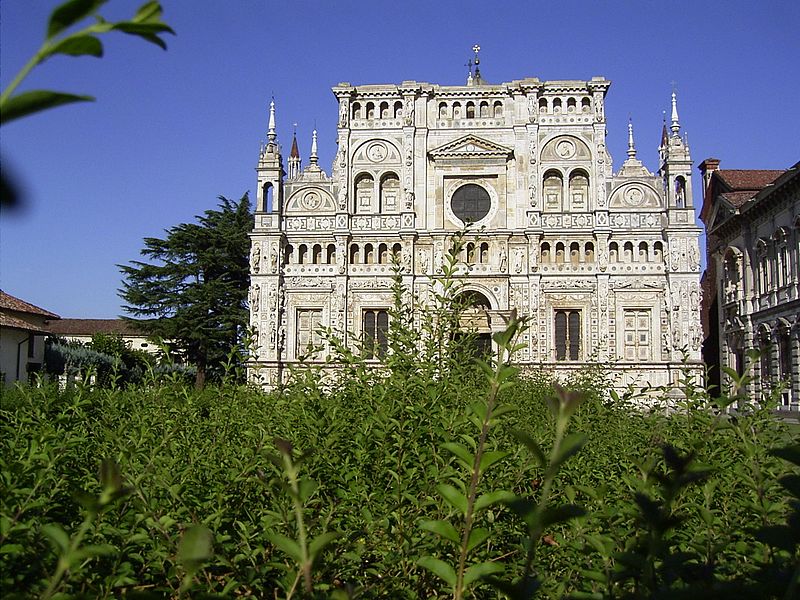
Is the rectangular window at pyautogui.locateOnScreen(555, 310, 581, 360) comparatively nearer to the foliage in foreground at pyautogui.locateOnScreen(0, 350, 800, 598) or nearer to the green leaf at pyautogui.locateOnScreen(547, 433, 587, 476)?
the foliage in foreground at pyautogui.locateOnScreen(0, 350, 800, 598)

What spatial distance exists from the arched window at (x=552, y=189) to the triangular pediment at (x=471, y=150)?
2047mm

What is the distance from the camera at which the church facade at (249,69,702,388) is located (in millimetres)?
30062

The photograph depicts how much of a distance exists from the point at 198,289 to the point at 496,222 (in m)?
17.1

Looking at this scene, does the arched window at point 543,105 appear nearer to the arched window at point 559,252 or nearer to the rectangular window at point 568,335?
the arched window at point 559,252

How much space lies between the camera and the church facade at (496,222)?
3006cm

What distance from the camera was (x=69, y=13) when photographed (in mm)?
948

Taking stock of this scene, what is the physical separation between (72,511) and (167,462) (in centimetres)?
56

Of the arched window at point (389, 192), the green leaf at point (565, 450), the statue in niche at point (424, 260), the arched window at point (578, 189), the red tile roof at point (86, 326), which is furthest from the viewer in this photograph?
the red tile roof at point (86, 326)

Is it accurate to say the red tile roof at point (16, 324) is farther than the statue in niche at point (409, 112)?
No

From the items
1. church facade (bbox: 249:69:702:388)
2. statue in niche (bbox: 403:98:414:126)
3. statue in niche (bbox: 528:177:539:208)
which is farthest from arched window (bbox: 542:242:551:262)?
statue in niche (bbox: 403:98:414:126)

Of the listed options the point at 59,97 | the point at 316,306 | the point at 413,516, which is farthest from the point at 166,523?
the point at 316,306

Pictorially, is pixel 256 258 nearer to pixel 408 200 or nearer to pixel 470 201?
pixel 408 200

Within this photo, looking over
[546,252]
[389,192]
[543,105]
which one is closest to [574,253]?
[546,252]

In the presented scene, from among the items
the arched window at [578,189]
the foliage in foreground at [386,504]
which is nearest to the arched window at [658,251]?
the arched window at [578,189]
